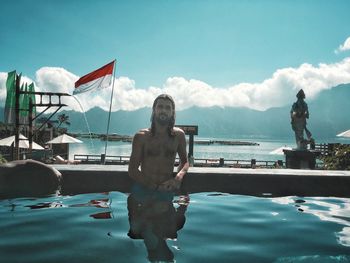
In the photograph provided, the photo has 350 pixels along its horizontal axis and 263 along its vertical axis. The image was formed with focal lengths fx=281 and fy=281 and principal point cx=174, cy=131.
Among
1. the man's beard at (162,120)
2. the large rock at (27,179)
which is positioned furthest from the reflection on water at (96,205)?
the man's beard at (162,120)

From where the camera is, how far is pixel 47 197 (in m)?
5.12

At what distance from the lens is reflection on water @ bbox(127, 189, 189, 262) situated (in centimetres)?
310

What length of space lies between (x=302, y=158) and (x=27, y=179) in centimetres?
1114

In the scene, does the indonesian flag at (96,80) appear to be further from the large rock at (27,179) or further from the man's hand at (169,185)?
the man's hand at (169,185)

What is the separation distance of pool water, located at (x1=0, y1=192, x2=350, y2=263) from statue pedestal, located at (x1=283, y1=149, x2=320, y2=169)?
7.57 meters

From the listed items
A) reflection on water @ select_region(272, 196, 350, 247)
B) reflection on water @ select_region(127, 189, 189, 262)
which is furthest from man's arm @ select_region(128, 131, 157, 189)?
reflection on water @ select_region(272, 196, 350, 247)

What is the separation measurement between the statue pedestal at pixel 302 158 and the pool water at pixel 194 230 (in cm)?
757

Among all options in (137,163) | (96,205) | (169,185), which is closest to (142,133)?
(137,163)

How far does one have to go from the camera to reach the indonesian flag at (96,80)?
13026 mm

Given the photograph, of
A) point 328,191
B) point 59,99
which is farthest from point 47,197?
point 59,99

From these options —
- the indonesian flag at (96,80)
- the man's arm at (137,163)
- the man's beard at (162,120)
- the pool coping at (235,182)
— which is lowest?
the pool coping at (235,182)

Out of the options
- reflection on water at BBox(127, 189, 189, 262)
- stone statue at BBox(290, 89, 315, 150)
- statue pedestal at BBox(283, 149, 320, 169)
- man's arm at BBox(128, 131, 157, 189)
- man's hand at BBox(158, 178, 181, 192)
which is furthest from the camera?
stone statue at BBox(290, 89, 315, 150)

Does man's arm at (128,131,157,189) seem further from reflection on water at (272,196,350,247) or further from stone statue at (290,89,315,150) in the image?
stone statue at (290,89,315,150)

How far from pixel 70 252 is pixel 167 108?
2088 millimetres
